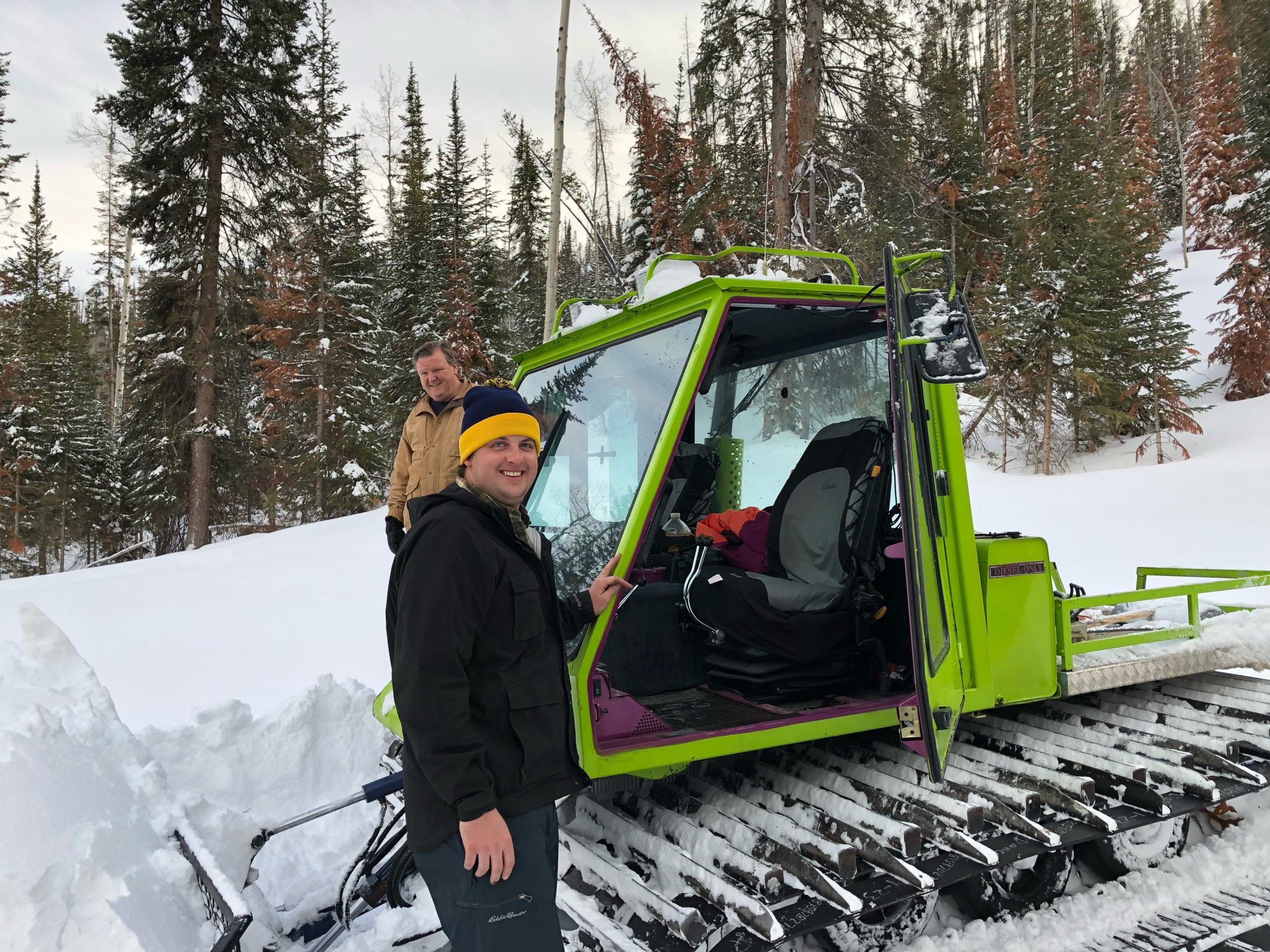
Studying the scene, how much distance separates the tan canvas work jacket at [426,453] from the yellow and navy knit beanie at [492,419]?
2089 millimetres

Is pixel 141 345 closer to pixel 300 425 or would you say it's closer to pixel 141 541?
pixel 300 425

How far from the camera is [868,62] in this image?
12.3m

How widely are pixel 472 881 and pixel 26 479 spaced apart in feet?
104

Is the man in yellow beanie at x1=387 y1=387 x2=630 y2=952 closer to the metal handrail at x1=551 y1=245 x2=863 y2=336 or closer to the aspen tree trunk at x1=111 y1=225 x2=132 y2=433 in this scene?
the metal handrail at x1=551 y1=245 x2=863 y2=336

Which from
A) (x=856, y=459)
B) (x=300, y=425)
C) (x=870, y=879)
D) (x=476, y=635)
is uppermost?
(x=300, y=425)

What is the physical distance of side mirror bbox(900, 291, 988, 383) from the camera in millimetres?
2539

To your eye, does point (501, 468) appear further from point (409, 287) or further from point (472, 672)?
point (409, 287)

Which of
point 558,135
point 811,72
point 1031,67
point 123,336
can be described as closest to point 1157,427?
point 811,72

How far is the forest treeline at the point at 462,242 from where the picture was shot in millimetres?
12984

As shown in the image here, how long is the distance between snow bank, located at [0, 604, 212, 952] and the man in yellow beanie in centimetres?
114

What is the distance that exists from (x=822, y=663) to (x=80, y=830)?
270 centimetres

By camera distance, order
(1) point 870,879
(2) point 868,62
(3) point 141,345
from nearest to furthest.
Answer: (1) point 870,879 → (2) point 868,62 → (3) point 141,345

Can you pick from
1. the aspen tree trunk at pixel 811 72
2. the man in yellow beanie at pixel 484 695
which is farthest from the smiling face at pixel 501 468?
the aspen tree trunk at pixel 811 72

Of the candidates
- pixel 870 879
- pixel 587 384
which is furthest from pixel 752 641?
pixel 587 384
